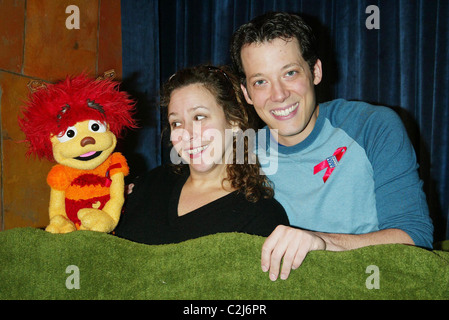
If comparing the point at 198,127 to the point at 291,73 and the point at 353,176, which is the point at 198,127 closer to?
the point at 291,73

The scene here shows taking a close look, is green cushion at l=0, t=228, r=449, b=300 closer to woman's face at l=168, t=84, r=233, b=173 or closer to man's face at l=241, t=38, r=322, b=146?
woman's face at l=168, t=84, r=233, b=173

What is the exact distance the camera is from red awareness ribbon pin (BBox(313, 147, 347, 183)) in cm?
118

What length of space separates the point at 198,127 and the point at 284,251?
1.70ft

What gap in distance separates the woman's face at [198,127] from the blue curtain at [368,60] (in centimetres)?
117

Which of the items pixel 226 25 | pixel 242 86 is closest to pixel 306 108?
pixel 242 86

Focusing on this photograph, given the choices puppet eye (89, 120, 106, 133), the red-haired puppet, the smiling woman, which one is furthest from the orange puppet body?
the smiling woman

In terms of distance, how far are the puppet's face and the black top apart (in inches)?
10.0

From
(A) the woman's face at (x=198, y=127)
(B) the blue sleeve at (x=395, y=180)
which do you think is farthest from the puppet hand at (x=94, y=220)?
(B) the blue sleeve at (x=395, y=180)

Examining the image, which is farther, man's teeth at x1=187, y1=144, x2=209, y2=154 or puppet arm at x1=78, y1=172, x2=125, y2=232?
man's teeth at x1=187, y1=144, x2=209, y2=154

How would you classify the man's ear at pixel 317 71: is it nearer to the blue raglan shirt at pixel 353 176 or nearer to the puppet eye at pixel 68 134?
the blue raglan shirt at pixel 353 176

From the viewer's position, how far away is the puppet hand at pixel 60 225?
907 millimetres

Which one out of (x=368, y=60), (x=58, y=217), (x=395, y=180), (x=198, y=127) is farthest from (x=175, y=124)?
(x=368, y=60)

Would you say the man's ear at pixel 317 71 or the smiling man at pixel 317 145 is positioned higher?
the man's ear at pixel 317 71

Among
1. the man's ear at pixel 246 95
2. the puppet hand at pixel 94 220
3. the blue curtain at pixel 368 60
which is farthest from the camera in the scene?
the blue curtain at pixel 368 60
